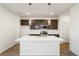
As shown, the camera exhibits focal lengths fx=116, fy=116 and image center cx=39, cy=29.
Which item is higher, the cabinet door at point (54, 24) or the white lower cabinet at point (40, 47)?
the cabinet door at point (54, 24)

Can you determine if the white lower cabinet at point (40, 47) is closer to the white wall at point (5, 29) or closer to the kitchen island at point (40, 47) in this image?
the kitchen island at point (40, 47)

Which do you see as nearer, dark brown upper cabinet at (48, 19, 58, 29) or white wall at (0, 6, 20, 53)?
white wall at (0, 6, 20, 53)

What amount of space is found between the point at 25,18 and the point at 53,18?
255 centimetres

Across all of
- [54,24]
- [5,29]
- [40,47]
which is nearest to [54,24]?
[54,24]

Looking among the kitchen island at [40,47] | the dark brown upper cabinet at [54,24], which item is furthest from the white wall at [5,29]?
the dark brown upper cabinet at [54,24]

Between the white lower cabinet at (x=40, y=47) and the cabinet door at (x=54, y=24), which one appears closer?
the white lower cabinet at (x=40, y=47)

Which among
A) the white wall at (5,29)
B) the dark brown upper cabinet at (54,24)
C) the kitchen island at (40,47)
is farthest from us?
the dark brown upper cabinet at (54,24)

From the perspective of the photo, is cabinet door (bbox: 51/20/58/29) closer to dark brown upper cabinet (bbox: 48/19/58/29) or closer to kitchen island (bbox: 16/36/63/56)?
dark brown upper cabinet (bbox: 48/19/58/29)

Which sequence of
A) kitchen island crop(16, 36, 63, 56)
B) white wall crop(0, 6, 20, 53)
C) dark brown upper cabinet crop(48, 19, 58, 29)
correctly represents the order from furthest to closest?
dark brown upper cabinet crop(48, 19, 58, 29), white wall crop(0, 6, 20, 53), kitchen island crop(16, 36, 63, 56)

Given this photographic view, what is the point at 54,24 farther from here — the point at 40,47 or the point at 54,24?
the point at 40,47

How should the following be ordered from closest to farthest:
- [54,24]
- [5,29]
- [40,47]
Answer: [40,47] → [5,29] → [54,24]

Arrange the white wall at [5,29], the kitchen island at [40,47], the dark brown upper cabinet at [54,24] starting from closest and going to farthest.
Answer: the kitchen island at [40,47]
the white wall at [5,29]
the dark brown upper cabinet at [54,24]

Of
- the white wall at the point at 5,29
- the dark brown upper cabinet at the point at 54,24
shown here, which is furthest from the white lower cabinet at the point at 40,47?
the dark brown upper cabinet at the point at 54,24

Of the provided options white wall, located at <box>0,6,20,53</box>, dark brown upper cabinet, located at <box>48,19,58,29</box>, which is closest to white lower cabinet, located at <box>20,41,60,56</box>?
white wall, located at <box>0,6,20,53</box>
